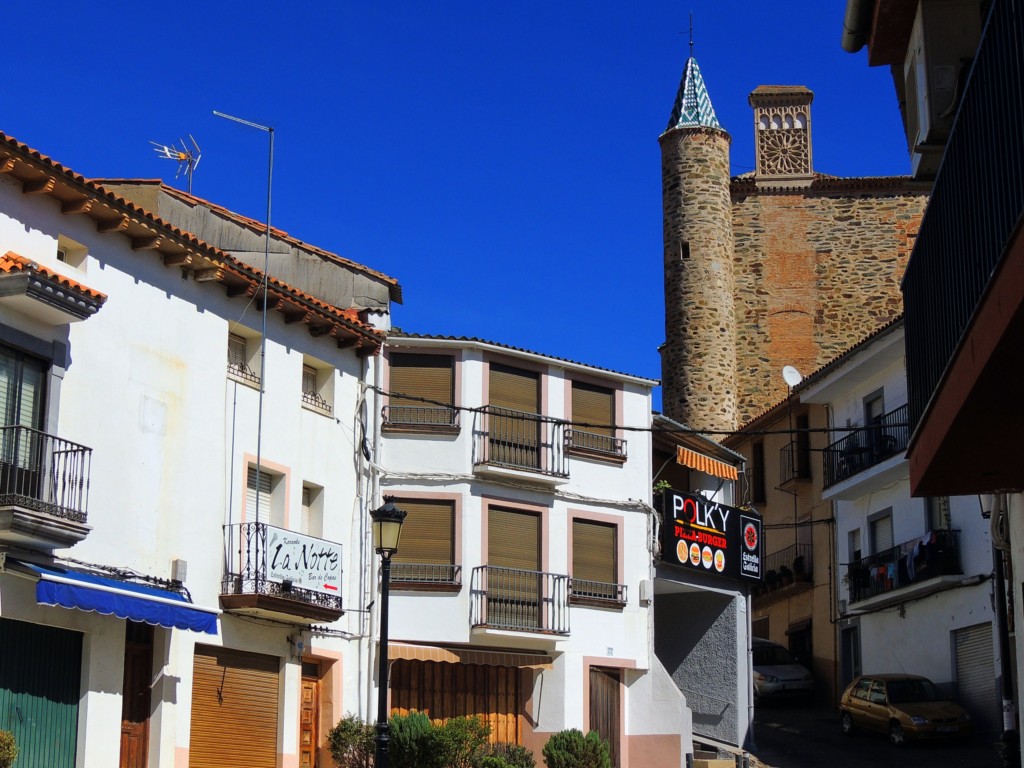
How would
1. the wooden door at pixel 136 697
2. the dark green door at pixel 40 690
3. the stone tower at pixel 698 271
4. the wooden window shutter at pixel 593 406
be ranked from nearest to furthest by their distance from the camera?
the dark green door at pixel 40 690, the wooden door at pixel 136 697, the wooden window shutter at pixel 593 406, the stone tower at pixel 698 271

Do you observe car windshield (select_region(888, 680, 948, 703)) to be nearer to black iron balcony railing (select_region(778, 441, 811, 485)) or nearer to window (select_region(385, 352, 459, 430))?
Result: black iron balcony railing (select_region(778, 441, 811, 485))

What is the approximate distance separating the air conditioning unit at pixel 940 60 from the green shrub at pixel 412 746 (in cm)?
1323

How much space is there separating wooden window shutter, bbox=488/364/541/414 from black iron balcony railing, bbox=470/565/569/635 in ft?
10.5

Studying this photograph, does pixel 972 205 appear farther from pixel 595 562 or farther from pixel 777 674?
pixel 777 674

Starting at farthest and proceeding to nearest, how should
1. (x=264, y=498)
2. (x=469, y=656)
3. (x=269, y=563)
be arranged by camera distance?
(x=469, y=656) < (x=264, y=498) < (x=269, y=563)

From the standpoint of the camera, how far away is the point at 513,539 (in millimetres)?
28797

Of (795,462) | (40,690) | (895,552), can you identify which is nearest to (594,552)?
(895,552)

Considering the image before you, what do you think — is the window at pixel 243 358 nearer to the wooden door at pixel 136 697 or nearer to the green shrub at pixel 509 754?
the wooden door at pixel 136 697

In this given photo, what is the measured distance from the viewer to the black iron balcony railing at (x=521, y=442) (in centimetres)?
2861

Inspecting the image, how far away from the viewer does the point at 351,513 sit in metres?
26.9

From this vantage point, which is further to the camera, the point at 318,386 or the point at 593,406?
the point at 593,406

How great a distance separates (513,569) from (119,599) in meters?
9.93

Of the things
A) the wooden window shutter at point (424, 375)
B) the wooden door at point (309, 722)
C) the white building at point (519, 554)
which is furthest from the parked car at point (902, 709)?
the wooden door at point (309, 722)

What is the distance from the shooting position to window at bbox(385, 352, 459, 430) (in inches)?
1126
